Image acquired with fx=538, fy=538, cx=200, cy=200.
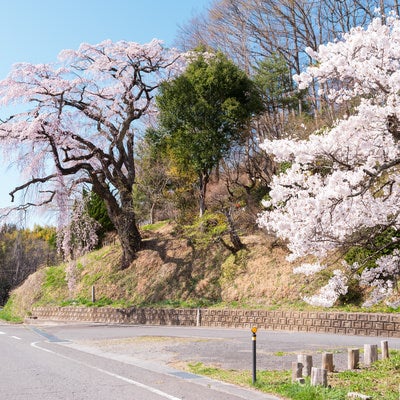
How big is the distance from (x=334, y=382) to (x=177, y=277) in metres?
19.8

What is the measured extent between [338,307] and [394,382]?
1106cm

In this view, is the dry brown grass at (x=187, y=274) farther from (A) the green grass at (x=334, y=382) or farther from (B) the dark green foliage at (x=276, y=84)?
(A) the green grass at (x=334, y=382)

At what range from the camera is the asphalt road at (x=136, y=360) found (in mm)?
8125

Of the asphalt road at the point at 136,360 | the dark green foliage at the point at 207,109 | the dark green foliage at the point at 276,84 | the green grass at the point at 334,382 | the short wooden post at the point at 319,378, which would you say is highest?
the dark green foliage at the point at 276,84

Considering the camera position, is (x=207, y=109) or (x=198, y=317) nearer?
(x=198, y=317)

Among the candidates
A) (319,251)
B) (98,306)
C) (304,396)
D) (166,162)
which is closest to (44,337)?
(98,306)

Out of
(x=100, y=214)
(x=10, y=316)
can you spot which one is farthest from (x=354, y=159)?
(x=100, y=214)

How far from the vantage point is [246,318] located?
21.1 metres

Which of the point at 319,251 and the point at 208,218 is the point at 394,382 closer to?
the point at 319,251

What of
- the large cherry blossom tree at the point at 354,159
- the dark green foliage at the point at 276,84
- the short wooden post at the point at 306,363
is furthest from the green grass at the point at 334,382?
the dark green foliage at the point at 276,84

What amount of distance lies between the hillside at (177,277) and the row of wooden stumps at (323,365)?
1168cm

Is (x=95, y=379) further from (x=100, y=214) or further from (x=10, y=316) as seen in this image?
(x=100, y=214)

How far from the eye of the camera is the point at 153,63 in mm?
29484

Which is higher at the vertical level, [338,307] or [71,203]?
[71,203]
